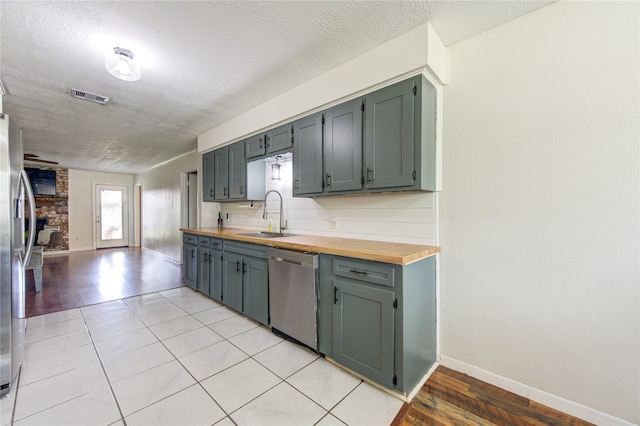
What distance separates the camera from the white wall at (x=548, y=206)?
147cm

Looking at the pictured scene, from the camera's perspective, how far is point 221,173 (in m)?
4.00

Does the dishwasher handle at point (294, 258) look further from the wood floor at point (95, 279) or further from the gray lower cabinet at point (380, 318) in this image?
the wood floor at point (95, 279)

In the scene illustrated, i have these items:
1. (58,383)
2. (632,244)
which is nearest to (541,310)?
(632,244)

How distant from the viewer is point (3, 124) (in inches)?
70.2

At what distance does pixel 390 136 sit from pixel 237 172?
7.69 ft

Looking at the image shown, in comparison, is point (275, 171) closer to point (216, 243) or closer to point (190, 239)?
point (216, 243)

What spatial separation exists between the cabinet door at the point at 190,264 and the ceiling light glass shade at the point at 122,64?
230cm

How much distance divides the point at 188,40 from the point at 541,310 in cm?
312

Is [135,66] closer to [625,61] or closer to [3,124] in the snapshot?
[3,124]

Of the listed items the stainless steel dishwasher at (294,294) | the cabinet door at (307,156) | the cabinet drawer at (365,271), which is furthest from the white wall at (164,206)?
the cabinet drawer at (365,271)

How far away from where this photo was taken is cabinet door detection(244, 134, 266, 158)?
10.5ft

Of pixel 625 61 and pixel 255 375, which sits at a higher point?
pixel 625 61

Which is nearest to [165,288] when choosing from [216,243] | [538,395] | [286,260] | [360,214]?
[216,243]

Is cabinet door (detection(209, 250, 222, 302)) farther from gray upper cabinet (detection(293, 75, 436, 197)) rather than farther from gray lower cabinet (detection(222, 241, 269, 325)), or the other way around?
gray upper cabinet (detection(293, 75, 436, 197))
